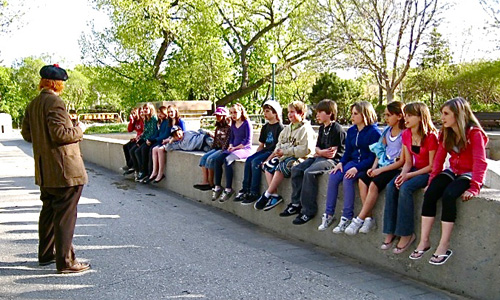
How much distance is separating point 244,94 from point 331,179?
27.0 metres

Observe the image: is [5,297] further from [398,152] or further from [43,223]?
[398,152]

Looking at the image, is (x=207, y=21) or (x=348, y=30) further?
(x=207, y=21)

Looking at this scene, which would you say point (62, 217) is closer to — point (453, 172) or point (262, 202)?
point (262, 202)

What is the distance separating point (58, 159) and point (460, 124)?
357 centimetres

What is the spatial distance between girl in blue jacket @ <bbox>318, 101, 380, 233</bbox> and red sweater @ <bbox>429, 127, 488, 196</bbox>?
3.12ft

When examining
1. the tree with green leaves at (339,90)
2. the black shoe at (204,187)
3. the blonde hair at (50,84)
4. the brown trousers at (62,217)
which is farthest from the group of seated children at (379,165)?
the tree with green leaves at (339,90)

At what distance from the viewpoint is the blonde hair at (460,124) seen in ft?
14.6

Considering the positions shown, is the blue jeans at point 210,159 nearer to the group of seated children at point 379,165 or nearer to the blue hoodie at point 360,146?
the group of seated children at point 379,165

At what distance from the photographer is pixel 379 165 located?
5398 millimetres

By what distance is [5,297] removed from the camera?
432 centimetres

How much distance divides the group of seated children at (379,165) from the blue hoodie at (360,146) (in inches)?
0.4

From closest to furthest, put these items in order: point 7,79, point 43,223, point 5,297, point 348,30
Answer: point 5,297
point 43,223
point 348,30
point 7,79

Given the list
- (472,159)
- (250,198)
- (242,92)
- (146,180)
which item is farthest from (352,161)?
(242,92)

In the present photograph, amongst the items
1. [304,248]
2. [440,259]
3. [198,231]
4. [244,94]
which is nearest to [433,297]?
[440,259]
